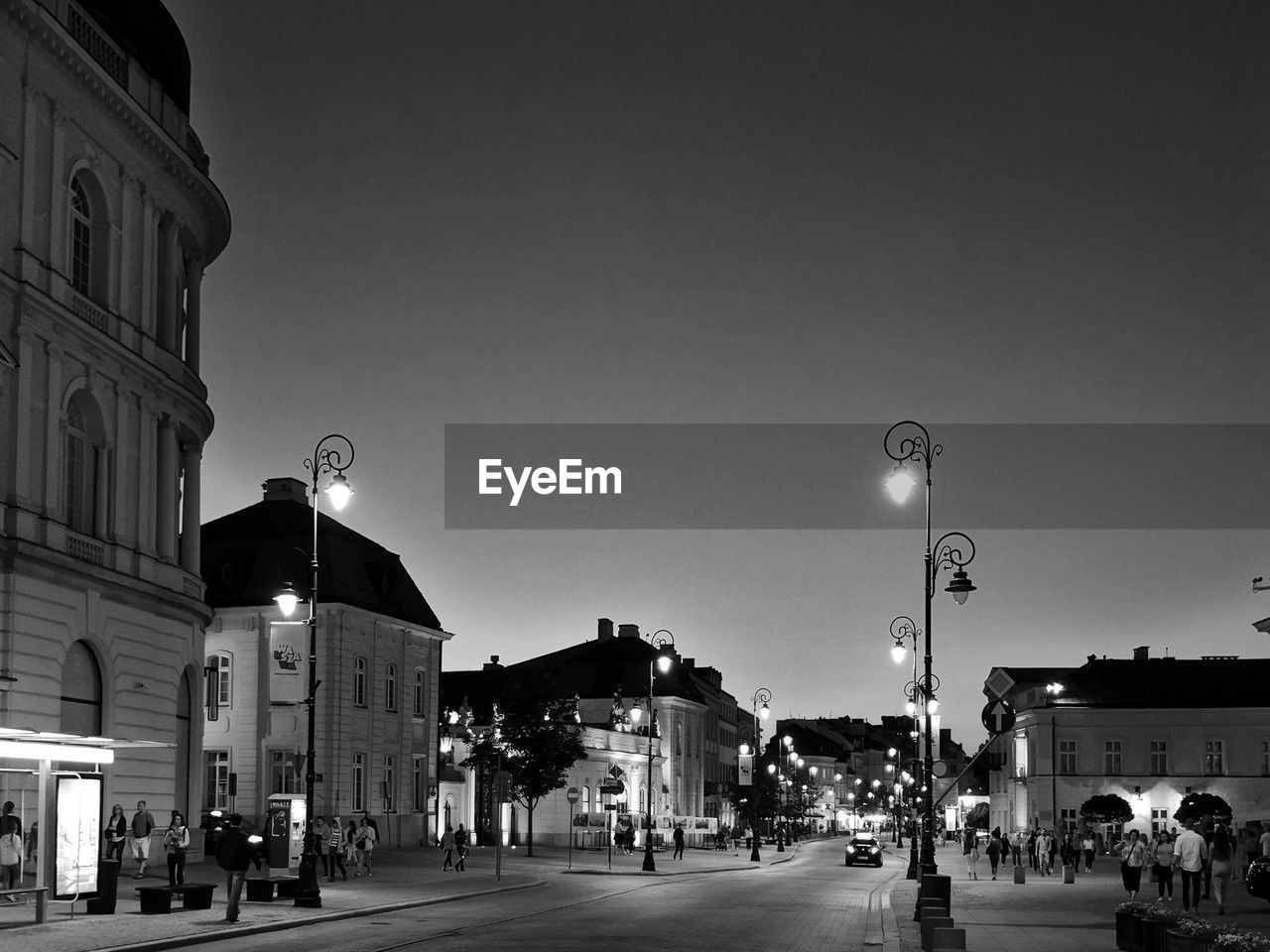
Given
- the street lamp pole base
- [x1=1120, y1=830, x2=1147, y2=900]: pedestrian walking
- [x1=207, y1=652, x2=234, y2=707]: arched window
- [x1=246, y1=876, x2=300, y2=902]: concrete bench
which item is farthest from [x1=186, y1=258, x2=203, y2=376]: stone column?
[x1=1120, y1=830, x2=1147, y2=900]: pedestrian walking

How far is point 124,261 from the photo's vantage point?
39.6m

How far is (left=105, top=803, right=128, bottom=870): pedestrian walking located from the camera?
35.3 metres

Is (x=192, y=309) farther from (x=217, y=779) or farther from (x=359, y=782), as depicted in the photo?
(x=359, y=782)

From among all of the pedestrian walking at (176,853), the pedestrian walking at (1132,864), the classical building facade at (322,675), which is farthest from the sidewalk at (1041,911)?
the classical building facade at (322,675)

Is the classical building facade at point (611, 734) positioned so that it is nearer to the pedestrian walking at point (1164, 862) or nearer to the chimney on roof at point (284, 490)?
the chimney on roof at point (284, 490)

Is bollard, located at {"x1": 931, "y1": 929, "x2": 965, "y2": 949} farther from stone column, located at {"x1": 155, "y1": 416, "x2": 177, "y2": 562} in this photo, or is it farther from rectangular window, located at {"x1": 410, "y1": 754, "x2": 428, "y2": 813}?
rectangular window, located at {"x1": 410, "y1": 754, "x2": 428, "y2": 813}

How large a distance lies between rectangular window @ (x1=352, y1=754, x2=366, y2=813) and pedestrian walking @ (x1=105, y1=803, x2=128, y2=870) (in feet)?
84.9

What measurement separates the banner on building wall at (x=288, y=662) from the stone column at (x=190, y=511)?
36.3 ft

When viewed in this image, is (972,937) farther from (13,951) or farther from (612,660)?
(612,660)

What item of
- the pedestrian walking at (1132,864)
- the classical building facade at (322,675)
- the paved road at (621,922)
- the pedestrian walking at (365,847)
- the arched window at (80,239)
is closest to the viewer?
the paved road at (621,922)

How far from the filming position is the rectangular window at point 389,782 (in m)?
65.6

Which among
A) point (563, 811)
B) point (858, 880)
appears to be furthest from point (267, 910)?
point (563, 811)

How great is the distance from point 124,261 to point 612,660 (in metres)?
73.9

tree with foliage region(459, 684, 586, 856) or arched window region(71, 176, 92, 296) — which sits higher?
arched window region(71, 176, 92, 296)
